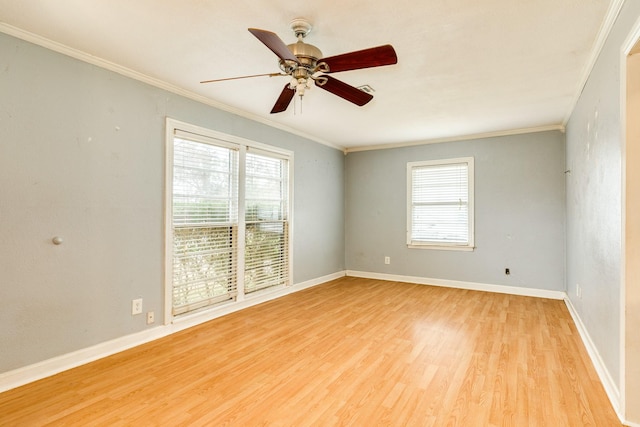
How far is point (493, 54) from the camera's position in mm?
2572

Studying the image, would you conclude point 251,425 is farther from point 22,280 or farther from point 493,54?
point 493,54

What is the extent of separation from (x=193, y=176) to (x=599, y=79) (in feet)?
12.0

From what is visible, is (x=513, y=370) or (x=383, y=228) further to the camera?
(x=383, y=228)

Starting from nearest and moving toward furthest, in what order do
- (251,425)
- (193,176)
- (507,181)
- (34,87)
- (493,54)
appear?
(251,425) < (34,87) < (493,54) < (193,176) < (507,181)

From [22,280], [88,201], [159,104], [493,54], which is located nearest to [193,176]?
[159,104]

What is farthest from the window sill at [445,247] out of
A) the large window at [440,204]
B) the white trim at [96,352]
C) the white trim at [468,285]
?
the white trim at [96,352]

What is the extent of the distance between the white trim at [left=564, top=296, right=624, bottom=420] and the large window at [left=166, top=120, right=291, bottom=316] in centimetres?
344

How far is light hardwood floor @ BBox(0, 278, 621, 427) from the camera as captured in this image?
6.33 feet

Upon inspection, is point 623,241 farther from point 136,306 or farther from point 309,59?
point 136,306

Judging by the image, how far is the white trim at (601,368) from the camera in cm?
198

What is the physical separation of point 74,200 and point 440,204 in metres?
4.88

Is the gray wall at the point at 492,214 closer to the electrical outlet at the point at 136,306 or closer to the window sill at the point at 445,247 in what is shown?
the window sill at the point at 445,247

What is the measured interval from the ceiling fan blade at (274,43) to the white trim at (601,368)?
284 cm

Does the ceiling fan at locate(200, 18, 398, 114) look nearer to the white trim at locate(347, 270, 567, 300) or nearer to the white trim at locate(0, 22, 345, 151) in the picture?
the white trim at locate(0, 22, 345, 151)
